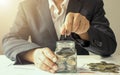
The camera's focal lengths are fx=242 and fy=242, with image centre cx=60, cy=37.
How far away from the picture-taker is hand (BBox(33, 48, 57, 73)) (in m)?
0.82

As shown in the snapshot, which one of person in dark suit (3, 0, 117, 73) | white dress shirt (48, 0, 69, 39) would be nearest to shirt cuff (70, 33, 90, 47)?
person in dark suit (3, 0, 117, 73)

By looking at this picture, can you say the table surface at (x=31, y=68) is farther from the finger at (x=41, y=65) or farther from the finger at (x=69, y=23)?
the finger at (x=69, y=23)

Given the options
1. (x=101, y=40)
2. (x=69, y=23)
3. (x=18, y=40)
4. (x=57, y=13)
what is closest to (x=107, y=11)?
(x=57, y=13)

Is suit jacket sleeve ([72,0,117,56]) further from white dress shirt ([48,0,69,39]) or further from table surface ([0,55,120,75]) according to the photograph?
white dress shirt ([48,0,69,39])

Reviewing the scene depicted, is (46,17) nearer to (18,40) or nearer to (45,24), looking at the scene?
(45,24)

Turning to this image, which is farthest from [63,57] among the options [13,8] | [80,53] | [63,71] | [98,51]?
[13,8]

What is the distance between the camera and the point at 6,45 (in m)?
1.06

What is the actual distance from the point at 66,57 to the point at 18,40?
350mm

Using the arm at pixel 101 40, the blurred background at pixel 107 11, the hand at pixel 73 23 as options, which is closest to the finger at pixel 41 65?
the hand at pixel 73 23

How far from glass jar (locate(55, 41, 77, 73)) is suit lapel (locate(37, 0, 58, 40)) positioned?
0.38 metres

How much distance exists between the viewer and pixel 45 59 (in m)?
0.84

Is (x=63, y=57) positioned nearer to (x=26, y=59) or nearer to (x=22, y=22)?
(x=26, y=59)

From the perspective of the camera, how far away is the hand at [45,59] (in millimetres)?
818

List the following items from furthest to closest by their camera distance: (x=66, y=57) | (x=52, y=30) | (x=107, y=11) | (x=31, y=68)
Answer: (x=107, y=11), (x=52, y=30), (x=31, y=68), (x=66, y=57)
